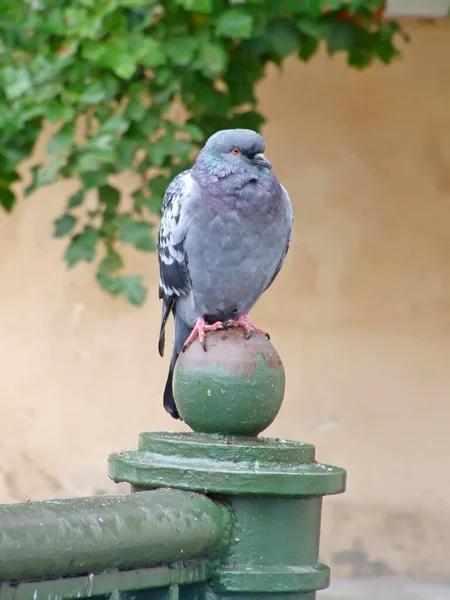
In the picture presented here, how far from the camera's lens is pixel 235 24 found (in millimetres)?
3270

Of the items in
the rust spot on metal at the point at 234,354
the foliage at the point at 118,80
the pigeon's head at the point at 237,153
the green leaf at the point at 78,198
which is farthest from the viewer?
the green leaf at the point at 78,198

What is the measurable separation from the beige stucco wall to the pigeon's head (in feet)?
6.77

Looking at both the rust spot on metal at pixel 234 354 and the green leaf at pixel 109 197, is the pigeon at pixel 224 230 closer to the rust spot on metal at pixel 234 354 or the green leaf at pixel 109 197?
the green leaf at pixel 109 197

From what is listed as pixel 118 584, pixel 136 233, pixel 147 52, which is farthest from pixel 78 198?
pixel 118 584

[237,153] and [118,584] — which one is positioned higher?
[237,153]

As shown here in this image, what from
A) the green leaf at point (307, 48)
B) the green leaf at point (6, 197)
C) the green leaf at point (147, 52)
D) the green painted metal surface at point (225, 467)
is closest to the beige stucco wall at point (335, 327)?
the green leaf at point (307, 48)

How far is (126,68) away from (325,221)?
192 centimetres

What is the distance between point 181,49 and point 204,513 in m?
2.29

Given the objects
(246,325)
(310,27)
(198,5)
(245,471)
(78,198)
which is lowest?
(245,471)

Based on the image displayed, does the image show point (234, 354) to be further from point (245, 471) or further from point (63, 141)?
point (63, 141)

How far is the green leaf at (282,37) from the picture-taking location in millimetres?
3611

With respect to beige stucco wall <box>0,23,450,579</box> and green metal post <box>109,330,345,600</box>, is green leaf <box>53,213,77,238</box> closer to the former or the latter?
beige stucco wall <box>0,23,450,579</box>

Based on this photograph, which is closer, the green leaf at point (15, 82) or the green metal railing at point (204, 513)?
the green metal railing at point (204, 513)

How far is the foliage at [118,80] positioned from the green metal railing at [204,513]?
1804 millimetres
